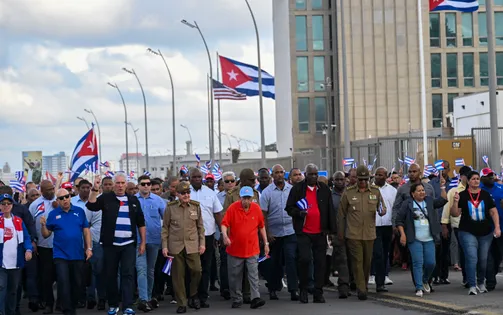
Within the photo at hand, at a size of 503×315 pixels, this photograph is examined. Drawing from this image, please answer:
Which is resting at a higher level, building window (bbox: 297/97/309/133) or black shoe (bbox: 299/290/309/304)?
building window (bbox: 297/97/309/133)

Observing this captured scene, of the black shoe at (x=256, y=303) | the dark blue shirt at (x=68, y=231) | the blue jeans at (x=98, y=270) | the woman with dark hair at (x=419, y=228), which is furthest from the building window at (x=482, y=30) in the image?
the dark blue shirt at (x=68, y=231)

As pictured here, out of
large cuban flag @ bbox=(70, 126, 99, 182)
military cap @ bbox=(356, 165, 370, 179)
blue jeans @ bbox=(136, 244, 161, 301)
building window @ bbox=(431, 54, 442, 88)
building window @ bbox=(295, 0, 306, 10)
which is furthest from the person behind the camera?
building window @ bbox=(431, 54, 442, 88)

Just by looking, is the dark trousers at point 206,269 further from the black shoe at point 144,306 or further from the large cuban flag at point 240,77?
the large cuban flag at point 240,77

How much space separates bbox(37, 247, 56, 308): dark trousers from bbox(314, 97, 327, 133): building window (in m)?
50.7

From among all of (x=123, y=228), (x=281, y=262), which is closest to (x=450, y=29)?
(x=281, y=262)

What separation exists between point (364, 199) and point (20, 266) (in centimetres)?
514

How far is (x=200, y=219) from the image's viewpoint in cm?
1495

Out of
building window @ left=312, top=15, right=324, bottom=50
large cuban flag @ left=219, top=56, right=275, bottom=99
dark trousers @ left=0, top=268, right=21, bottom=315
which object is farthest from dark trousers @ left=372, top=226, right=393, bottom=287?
building window @ left=312, top=15, right=324, bottom=50

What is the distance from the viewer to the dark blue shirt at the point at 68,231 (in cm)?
1395

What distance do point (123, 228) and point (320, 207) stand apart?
119 inches

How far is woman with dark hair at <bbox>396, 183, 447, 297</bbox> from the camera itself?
50.4 ft

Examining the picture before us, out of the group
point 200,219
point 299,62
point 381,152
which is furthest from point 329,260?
point 299,62

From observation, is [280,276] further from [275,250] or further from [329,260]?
[329,260]

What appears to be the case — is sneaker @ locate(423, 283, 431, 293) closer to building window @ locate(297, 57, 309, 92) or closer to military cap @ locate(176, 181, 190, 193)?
military cap @ locate(176, 181, 190, 193)
